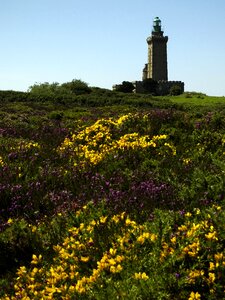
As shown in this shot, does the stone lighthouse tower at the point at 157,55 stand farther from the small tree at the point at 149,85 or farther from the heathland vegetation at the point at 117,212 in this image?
the heathland vegetation at the point at 117,212

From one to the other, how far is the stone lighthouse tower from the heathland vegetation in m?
140

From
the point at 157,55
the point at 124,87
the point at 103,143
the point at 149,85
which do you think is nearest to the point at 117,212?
the point at 103,143

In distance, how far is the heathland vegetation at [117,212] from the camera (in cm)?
448

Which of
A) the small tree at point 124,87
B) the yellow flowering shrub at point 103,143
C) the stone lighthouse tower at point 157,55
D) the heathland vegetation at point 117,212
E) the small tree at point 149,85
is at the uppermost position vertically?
the stone lighthouse tower at point 157,55

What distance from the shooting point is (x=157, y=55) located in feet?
497

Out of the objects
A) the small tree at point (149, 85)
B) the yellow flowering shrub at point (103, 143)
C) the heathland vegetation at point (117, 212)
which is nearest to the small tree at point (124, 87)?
the small tree at point (149, 85)

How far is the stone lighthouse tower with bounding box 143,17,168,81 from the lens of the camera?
495ft

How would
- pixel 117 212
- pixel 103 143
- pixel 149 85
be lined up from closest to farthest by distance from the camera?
pixel 117 212
pixel 103 143
pixel 149 85

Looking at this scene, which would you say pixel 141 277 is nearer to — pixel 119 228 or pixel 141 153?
pixel 119 228

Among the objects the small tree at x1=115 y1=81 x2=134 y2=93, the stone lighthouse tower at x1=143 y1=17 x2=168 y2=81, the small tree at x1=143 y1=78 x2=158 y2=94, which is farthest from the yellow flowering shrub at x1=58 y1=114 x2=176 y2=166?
the stone lighthouse tower at x1=143 y1=17 x2=168 y2=81

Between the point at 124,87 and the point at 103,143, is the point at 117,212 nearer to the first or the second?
the point at 103,143

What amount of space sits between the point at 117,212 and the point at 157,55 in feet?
490

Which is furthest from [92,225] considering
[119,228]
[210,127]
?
[210,127]

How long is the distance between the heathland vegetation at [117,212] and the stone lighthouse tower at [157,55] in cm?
13956
